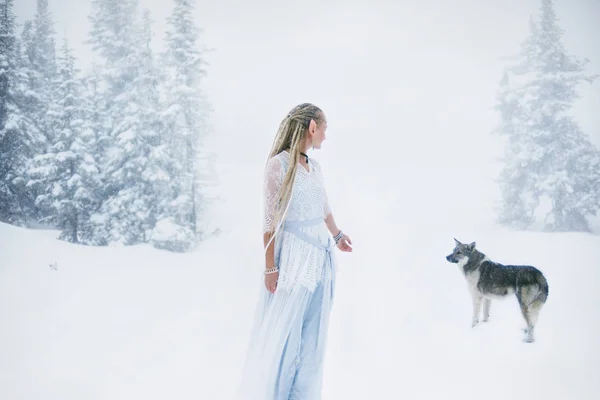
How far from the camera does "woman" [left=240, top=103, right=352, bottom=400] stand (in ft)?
6.39

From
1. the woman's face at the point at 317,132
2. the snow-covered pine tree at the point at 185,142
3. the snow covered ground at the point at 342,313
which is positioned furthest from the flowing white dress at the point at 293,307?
the snow-covered pine tree at the point at 185,142

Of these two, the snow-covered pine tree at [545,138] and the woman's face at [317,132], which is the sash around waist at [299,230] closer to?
the woman's face at [317,132]

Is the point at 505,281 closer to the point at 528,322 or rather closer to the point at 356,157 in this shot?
the point at 528,322

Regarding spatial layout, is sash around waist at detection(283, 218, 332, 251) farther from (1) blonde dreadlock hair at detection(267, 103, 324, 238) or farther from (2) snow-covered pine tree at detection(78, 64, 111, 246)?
(2) snow-covered pine tree at detection(78, 64, 111, 246)

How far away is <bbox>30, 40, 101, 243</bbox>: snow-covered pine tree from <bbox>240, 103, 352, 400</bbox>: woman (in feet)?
13.1

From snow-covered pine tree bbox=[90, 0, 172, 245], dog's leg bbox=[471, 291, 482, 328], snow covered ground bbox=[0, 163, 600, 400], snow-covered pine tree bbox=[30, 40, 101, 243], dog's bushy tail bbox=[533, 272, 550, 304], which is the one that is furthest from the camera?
snow-covered pine tree bbox=[90, 0, 172, 245]

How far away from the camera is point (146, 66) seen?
5441 millimetres

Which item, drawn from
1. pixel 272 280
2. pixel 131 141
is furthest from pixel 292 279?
pixel 131 141

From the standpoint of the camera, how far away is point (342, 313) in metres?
4.08

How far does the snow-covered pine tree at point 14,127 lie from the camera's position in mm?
4629

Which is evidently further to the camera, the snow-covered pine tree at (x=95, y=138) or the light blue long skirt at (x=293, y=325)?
the snow-covered pine tree at (x=95, y=138)

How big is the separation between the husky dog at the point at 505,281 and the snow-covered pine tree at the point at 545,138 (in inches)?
86.3

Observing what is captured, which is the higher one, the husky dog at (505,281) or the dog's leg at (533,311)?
the husky dog at (505,281)

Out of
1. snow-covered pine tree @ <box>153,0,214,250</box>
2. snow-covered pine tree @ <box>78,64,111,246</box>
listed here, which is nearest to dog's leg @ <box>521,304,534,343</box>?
snow-covered pine tree @ <box>153,0,214,250</box>
